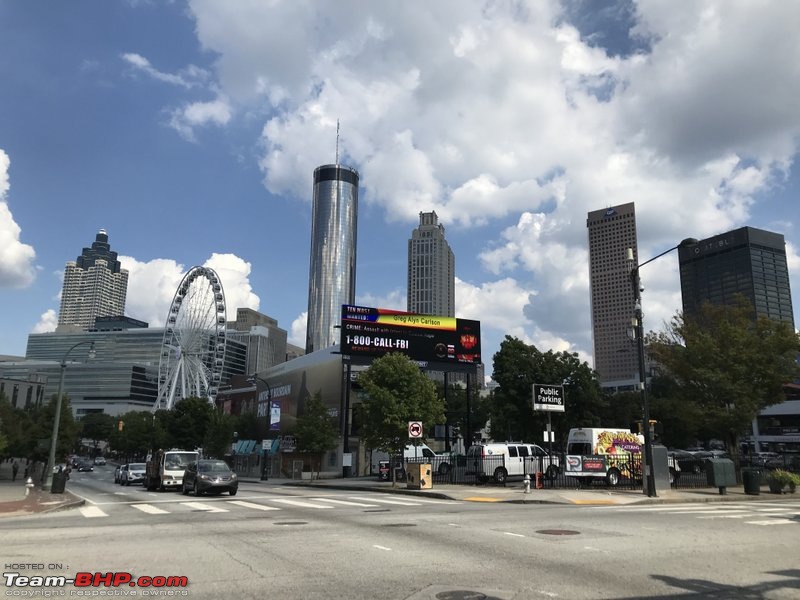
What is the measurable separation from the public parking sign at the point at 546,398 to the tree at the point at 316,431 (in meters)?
29.2

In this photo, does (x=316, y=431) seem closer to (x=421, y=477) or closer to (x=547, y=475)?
(x=421, y=477)

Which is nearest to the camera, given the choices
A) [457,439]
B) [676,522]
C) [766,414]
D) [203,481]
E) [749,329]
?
[676,522]

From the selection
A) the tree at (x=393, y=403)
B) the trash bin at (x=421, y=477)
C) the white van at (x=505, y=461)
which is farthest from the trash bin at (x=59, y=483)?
the white van at (x=505, y=461)

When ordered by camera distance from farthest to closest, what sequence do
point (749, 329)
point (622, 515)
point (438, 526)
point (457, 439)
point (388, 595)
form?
point (457, 439)
point (749, 329)
point (622, 515)
point (438, 526)
point (388, 595)

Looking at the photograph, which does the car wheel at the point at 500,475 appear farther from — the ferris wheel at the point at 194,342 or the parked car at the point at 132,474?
the ferris wheel at the point at 194,342

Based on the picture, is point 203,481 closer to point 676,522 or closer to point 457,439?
point 676,522

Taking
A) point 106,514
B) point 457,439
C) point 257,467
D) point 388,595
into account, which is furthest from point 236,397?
point 388,595

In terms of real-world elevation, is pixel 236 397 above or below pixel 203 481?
above

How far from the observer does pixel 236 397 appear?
96250 millimetres

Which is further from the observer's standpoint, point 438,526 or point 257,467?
point 257,467

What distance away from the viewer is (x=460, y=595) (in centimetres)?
712

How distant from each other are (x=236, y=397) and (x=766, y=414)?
79040 millimetres

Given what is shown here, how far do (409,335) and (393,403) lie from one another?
85.7 feet

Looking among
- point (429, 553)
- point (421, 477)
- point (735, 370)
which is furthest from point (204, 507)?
point (735, 370)
